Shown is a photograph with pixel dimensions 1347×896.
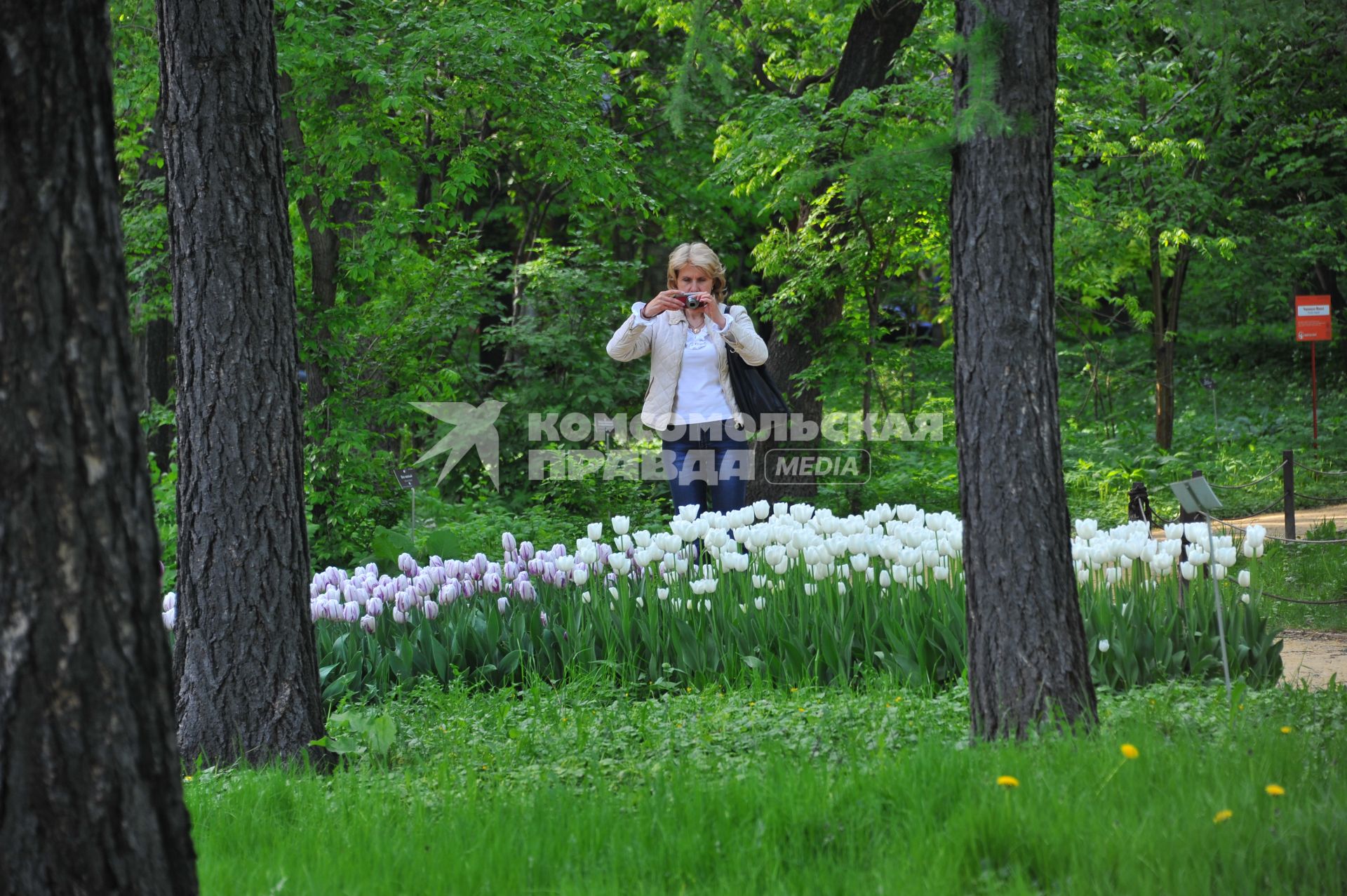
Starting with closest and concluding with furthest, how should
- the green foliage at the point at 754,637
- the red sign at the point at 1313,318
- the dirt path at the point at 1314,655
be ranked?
1. the green foliage at the point at 754,637
2. the dirt path at the point at 1314,655
3. the red sign at the point at 1313,318

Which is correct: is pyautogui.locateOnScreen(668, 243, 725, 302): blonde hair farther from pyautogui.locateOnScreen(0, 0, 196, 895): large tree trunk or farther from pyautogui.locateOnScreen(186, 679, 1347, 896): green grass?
pyautogui.locateOnScreen(0, 0, 196, 895): large tree trunk

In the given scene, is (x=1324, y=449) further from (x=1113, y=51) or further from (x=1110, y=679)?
(x=1110, y=679)

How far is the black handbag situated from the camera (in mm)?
6688

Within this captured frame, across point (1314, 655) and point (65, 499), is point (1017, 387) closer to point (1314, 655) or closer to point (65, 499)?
point (65, 499)

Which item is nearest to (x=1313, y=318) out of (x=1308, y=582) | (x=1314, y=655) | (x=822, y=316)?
(x=822, y=316)

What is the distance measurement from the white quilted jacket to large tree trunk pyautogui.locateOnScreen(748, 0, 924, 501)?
3.48m

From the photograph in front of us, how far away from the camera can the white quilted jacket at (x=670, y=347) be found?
658cm

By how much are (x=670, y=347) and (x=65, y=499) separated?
4846 millimetres

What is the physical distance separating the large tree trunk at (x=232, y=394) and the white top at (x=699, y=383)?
109 inches

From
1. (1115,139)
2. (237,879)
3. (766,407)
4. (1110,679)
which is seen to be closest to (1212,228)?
(1115,139)


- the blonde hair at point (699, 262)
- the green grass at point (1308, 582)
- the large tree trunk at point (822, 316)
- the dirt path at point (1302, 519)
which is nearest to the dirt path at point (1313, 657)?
the green grass at point (1308, 582)

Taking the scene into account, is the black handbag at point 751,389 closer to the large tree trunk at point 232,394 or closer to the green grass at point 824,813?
the green grass at point 824,813

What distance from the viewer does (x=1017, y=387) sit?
3410 millimetres

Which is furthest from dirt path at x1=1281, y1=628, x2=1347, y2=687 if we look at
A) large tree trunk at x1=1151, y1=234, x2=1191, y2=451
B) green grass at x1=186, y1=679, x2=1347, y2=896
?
large tree trunk at x1=1151, y1=234, x2=1191, y2=451
